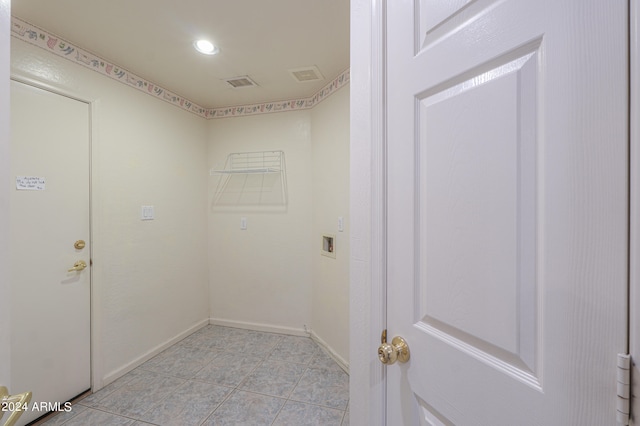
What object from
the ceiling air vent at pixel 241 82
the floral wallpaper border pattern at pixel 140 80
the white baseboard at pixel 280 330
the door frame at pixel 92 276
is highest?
the ceiling air vent at pixel 241 82

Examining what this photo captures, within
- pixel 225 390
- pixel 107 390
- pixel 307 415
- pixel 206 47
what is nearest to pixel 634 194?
pixel 307 415

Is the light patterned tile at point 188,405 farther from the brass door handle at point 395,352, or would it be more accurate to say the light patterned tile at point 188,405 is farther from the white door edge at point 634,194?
the white door edge at point 634,194

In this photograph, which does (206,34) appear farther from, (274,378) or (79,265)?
(274,378)

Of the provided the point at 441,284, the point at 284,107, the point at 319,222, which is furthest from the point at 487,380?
the point at 284,107

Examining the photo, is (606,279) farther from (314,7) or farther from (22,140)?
(22,140)

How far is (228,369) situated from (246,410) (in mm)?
522

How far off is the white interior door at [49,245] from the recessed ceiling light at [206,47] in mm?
905

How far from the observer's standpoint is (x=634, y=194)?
0.34m

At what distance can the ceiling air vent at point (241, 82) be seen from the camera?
2246mm

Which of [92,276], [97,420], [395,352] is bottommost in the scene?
[97,420]

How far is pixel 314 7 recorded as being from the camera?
1.46 meters

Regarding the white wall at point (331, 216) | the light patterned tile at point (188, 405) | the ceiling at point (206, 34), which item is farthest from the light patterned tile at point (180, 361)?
the ceiling at point (206, 34)

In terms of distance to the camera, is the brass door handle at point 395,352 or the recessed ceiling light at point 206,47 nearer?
the brass door handle at point 395,352

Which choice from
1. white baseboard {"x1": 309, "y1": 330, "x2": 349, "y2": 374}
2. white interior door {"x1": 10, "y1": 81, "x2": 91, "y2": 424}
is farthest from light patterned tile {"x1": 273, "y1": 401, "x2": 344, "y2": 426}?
white interior door {"x1": 10, "y1": 81, "x2": 91, "y2": 424}
